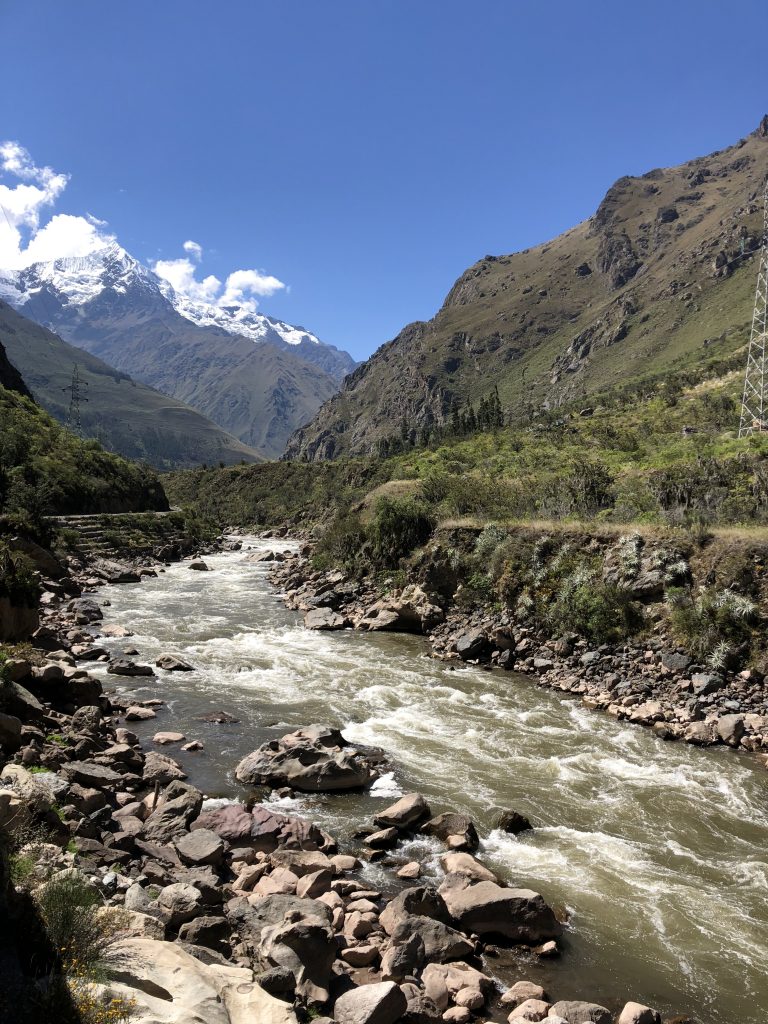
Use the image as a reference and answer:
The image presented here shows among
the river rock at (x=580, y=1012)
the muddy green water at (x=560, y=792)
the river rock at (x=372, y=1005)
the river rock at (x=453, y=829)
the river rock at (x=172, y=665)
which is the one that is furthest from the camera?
the river rock at (x=172, y=665)

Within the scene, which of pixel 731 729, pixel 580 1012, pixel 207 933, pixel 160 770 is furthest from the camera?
pixel 731 729

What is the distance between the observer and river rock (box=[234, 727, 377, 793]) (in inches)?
519

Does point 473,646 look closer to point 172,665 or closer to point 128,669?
point 172,665

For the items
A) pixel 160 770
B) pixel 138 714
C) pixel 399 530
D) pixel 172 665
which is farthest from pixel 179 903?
pixel 399 530

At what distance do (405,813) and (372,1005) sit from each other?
497cm

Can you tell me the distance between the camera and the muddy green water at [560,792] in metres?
8.51

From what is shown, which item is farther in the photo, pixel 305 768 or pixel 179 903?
pixel 305 768

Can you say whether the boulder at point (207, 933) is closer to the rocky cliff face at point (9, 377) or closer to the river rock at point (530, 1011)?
the river rock at point (530, 1011)

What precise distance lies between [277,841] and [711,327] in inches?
6040

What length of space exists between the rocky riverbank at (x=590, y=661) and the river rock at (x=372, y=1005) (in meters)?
12.1

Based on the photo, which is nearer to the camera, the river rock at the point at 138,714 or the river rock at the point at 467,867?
the river rock at the point at 467,867

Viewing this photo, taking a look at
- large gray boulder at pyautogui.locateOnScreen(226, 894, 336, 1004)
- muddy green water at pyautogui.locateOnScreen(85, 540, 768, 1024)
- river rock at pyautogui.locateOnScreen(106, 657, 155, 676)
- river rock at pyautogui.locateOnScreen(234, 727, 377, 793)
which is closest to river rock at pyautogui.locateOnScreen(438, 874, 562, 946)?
muddy green water at pyautogui.locateOnScreen(85, 540, 768, 1024)

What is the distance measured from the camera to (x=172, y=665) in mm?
21625

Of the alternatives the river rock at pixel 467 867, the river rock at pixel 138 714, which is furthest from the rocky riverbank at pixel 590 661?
the river rock at pixel 138 714
